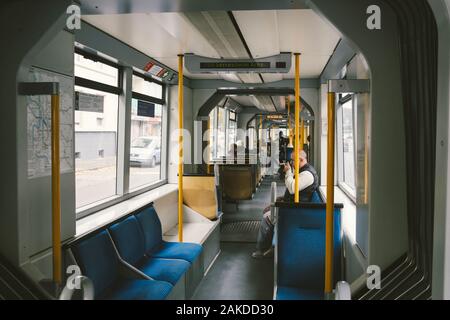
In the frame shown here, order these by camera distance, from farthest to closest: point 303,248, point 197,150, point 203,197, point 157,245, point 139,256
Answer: point 197,150 → point 203,197 → point 157,245 → point 139,256 → point 303,248

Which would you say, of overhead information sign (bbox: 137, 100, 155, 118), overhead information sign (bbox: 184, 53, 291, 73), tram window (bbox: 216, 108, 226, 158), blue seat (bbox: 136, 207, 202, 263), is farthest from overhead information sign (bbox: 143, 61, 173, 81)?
tram window (bbox: 216, 108, 226, 158)

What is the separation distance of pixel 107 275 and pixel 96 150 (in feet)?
5.32

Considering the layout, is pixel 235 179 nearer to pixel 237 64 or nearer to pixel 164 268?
pixel 237 64

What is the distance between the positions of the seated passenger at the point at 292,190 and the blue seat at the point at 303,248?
1.51m

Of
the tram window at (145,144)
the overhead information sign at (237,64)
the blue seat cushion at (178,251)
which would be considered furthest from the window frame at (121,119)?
the overhead information sign at (237,64)

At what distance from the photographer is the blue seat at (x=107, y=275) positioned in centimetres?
281

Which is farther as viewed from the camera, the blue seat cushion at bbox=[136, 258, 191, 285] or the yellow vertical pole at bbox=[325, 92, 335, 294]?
the blue seat cushion at bbox=[136, 258, 191, 285]

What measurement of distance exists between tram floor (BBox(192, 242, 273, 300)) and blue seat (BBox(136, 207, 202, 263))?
47cm

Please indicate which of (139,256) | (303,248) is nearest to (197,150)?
(139,256)

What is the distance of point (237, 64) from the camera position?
3.90m

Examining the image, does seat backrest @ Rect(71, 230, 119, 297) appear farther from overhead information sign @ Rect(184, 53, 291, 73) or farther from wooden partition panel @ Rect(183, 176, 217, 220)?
wooden partition panel @ Rect(183, 176, 217, 220)

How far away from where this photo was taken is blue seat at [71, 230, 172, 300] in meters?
2.81

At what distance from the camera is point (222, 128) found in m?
12.1

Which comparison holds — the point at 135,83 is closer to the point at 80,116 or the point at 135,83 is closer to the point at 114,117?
the point at 114,117
